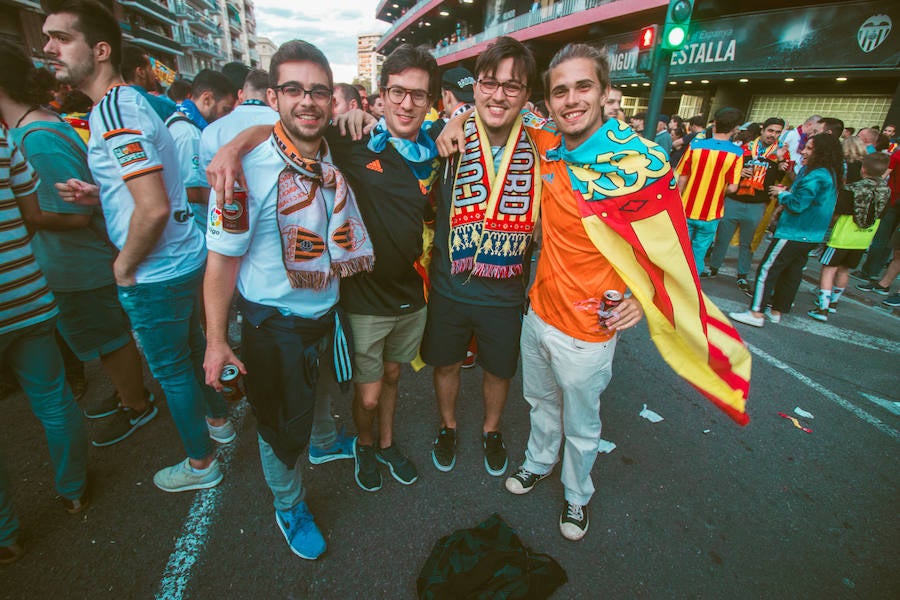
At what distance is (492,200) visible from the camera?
2150 mm

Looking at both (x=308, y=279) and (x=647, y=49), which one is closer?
(x=308, y=279)

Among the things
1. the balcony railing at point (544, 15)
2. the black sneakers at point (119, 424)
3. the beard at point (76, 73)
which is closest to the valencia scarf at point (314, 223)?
the beard at point (76, 73)

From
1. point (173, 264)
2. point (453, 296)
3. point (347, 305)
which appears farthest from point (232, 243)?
point (453, 296)

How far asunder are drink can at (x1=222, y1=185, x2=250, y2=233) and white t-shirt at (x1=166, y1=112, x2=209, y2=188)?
1581mm

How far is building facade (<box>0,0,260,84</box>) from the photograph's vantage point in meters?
19.8

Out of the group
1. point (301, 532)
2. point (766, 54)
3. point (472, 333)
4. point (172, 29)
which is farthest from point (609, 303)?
point (172, 29)

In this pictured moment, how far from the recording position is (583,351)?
2.08 metres

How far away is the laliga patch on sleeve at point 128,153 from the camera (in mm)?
1839

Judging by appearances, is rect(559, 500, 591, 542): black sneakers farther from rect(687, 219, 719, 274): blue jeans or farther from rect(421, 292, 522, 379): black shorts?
rect(687, 219, 719, 274): blue jeans

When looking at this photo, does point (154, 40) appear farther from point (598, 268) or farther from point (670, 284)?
point (670, 284)

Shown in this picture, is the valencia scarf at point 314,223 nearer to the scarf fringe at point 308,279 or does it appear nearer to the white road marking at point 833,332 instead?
the scarf fringe at point 308,279

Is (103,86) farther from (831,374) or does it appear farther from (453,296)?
(831,374)

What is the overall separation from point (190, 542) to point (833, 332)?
681cm

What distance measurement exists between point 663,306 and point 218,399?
2.89 meters
